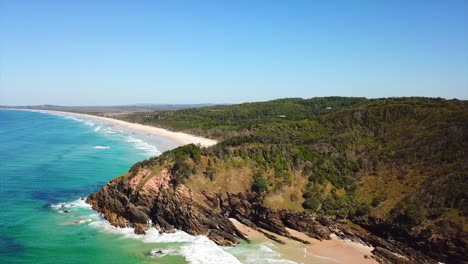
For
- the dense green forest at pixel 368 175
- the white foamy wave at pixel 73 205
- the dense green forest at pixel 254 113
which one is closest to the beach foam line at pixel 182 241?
the white foamy wave at pixel 73 205

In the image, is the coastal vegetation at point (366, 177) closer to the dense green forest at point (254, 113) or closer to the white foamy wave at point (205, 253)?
the white foamy wave at point (205, 253)

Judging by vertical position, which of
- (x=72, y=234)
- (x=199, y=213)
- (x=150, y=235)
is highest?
(x=199, y=213)

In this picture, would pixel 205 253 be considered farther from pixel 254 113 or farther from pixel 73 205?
pixel 254 113

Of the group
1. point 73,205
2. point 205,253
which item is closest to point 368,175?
point 205,253

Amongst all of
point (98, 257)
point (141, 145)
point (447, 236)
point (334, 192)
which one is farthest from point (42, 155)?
point (447, 236)

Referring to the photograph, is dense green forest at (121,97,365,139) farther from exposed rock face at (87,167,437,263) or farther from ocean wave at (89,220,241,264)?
ocean wave at (89,220,241,264)

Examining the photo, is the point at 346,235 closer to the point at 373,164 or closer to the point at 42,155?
the point at 373,164
